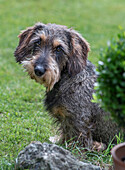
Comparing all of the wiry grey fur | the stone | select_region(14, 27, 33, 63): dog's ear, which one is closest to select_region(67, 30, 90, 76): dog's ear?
the wiry grey fur

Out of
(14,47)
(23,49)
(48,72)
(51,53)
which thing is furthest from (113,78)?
(14,47)

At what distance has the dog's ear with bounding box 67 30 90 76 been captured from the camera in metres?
4.64

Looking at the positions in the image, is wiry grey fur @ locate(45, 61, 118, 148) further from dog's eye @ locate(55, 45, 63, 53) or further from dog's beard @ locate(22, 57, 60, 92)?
dog's eye @ locate(55, 45, 63, 53)

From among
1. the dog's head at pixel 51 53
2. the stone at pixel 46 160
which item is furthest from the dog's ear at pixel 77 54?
the stone at pixel 46 160

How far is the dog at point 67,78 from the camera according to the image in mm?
4531

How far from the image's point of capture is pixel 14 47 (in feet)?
35.5

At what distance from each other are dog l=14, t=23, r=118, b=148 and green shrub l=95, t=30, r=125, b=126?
145 cm

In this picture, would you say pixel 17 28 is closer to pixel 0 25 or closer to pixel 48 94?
pixel 0 25

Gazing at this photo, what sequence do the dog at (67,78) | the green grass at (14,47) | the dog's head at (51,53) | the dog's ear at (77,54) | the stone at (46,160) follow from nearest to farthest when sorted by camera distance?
the stone at (46,160) < the dog's head at (51,53) < the dog at (67,78) < the dog's ear at (77,54) < the green grass at (14,47)

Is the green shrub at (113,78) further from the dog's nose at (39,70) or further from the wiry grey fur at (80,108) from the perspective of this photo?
the wiry grey fur at (80,108)

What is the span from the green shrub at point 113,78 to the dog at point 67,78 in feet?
4.76

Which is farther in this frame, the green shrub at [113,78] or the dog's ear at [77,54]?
the dog's ear at [77,54]

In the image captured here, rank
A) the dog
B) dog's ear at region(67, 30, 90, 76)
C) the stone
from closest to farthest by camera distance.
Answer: the stone → the dog → dog's ear at region(67, 30, 90, 76)

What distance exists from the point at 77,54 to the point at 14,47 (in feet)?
21.4
